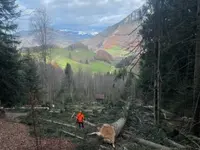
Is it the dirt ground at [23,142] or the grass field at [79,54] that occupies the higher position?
the grass field at [79,54]

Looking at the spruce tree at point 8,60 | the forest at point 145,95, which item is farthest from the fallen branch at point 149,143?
the spruce tree at point 8,60

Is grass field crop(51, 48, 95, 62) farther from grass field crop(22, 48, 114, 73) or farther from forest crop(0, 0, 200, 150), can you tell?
forest crop(0, 0, 200, 150)

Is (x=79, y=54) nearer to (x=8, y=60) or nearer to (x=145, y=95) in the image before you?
(x=8, y=60)

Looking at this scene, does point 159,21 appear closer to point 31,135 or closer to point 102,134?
point 102,134

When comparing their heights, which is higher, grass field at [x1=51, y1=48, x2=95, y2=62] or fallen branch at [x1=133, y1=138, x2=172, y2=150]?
grass field at [x1=51, y1=48, x2=95, y2=62]

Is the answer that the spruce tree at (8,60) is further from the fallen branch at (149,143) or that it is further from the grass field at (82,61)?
the grass field at (82,61)

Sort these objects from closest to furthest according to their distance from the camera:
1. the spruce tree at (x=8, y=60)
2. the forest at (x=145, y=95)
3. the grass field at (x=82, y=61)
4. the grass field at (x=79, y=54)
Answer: the forest at (x=145, y=95), the spruce tree at (x=8, y=60), the grass field at (x=82, y=61), the grass field at (x=79, y=54)

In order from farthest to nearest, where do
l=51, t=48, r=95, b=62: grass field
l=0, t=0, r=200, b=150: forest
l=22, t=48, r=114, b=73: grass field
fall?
1. l=51, t=48, r=95, b=62: grass field
2. l=22, t=48, r=114, b=73: grass field
3. l=0, t=0, r=200, b=150: forest

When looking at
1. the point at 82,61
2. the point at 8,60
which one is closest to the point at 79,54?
the point at 82,61

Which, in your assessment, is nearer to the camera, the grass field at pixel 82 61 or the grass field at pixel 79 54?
the grass field at pixel 82 61

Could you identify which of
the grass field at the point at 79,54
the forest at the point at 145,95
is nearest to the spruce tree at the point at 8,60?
the forest at the point at 145,95

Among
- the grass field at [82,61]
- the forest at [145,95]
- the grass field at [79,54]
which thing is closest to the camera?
the forest at [145,95]

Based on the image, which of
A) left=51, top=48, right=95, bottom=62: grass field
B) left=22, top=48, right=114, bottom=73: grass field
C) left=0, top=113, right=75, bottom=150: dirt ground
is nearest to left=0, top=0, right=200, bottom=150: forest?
left=0, top=113, right=75, bottom=150: dirt ground

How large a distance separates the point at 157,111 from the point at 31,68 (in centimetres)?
2527
